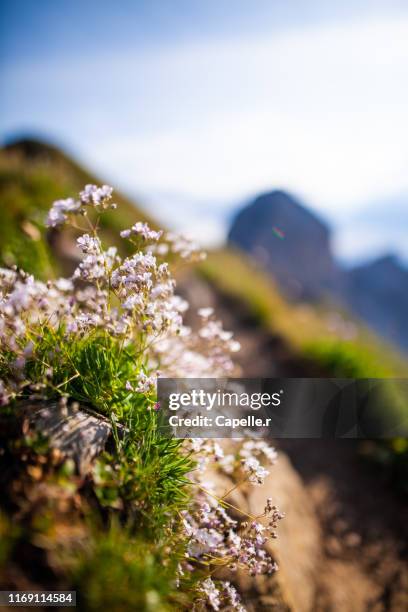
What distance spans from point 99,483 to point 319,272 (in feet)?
505

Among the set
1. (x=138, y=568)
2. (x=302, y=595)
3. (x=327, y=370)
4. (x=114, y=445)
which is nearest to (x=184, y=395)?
(x=114, y=445)

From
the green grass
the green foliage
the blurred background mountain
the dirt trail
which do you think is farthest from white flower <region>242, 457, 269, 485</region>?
the blurred background mountain

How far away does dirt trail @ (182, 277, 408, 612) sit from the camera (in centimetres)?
466

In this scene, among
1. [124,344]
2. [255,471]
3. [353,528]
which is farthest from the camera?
[353,528]

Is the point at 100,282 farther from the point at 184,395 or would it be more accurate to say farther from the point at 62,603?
the point at 62,603

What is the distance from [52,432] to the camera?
2502 millimetres

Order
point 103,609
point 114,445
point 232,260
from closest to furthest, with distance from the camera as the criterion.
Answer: point 103,609, point 114,445, point 232,260

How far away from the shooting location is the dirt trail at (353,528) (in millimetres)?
4664

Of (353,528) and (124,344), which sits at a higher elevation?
(124,344)

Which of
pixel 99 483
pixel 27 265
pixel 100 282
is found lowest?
pixel 99 483

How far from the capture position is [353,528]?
566 centimetres

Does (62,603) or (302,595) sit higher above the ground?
(62,603)

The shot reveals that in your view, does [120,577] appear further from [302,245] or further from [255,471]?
[302,245]

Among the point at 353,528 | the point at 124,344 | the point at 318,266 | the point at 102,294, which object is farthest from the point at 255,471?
the point at 318,266
